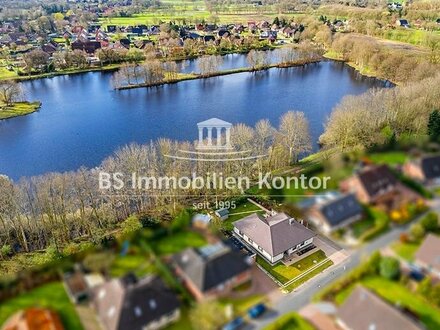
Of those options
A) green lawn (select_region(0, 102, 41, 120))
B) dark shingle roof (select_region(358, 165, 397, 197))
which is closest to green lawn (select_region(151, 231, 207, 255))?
dark shingle roof (select_region(358, 165, 397, 197))

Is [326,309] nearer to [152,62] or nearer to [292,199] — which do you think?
[292,199]

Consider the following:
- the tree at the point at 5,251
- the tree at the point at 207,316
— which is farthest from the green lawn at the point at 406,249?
the tree at the point at 5,251

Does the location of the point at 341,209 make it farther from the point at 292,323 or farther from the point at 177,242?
the point at 177,242

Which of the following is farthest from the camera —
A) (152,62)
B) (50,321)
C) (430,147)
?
(152,62)

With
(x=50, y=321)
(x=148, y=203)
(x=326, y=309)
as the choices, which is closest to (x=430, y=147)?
(x=326, y=309)

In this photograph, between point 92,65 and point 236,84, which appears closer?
point 236,84

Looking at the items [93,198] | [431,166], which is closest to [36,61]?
[93,198]

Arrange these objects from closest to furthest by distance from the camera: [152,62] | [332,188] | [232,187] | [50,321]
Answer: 1. [50,321]
2. [332,188]
3. [232,187]
4. [152,62]
